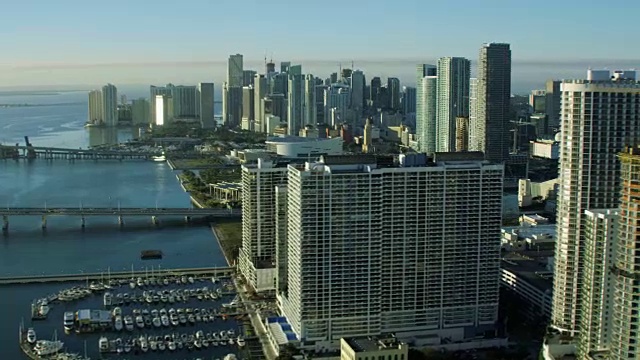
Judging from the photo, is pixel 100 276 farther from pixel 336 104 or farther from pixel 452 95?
pixel 336 104

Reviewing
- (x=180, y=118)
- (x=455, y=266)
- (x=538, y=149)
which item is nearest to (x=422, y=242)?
(x=455, y=266)

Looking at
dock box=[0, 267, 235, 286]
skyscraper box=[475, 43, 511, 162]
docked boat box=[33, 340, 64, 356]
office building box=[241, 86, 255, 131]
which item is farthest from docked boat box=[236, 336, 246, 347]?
office building box=[241, 86, 255, 131]

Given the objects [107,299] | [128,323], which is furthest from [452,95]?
[128,323]

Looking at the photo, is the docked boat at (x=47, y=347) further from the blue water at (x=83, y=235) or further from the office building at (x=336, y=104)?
the office building at (x=336, y=104)

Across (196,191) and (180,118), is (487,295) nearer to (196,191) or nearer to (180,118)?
(196,191)

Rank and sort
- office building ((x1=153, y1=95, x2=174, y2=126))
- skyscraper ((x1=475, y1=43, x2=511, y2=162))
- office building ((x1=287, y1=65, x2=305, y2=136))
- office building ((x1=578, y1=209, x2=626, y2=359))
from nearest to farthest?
office building ((x1=578, y1=209, x2=626, y2=359)), skyscraper ((x1=475, y1=43, x2=511, y2=162)), office building ((x1=287, y1=65, x2=305, y2=136)), office building ((x1=153, y1=95, x2=174, y2=126))

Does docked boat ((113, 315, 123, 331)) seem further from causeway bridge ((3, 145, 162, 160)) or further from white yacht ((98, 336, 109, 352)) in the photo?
causeway bridge ((3, 145, 162, 160))

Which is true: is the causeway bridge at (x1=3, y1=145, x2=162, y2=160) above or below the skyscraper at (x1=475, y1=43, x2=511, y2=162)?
below
